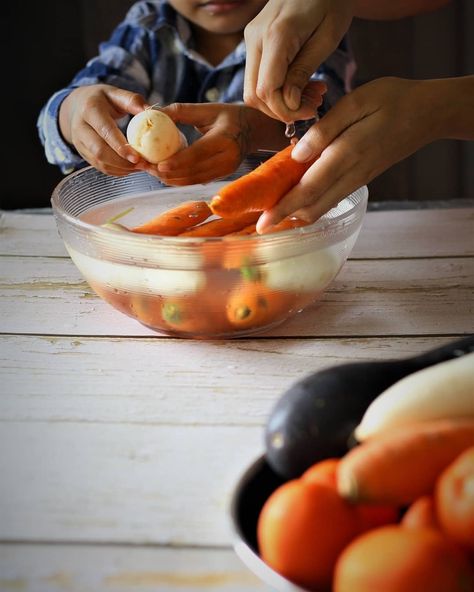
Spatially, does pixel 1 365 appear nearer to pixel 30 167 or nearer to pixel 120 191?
pixel 120 191

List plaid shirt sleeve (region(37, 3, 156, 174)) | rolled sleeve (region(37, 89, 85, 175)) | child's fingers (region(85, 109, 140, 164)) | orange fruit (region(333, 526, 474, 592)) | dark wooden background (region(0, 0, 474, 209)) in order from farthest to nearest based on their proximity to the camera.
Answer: dark wooden background (region(0, 0, 474, 209))
plaid shirt sleeve (region(37, 3, 156, 174))
rolled sleeve (region(37, 89, 85, 175))
child's fingers (region(85, 109, 140, 164))
orange fruit (region(333, 526, 474, 592))

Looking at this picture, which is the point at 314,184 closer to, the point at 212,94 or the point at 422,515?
the point at 422,515

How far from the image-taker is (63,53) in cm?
208

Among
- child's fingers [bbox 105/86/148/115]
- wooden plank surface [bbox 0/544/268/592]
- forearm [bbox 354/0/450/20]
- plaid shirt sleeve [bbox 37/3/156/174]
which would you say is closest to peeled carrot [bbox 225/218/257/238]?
child's fingers [bbox 105/86/148/115]

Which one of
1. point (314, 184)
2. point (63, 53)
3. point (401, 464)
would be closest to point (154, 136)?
point (314, 184)

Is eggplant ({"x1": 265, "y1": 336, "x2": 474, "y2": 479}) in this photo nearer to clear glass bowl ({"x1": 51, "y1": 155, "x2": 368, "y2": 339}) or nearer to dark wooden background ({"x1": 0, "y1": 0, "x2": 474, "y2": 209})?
clear glass bowl ({"x1": 51, "y1": 155, "x2": 368, "y2": 339})

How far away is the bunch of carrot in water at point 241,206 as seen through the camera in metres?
0.89

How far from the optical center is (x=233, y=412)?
0.79m

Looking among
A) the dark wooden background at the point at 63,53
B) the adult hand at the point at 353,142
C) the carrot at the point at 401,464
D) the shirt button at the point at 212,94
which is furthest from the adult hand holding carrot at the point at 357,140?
the dark wooden background at the point at 63,53

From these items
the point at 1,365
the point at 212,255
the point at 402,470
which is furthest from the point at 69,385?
the point at 402,470

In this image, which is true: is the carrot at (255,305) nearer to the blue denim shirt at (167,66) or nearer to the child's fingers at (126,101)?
the child's fingers at (126,101)

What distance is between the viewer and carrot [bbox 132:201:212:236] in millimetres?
973

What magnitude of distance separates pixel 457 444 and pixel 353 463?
7 centimetres

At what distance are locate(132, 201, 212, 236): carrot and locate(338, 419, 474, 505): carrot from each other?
492mm
